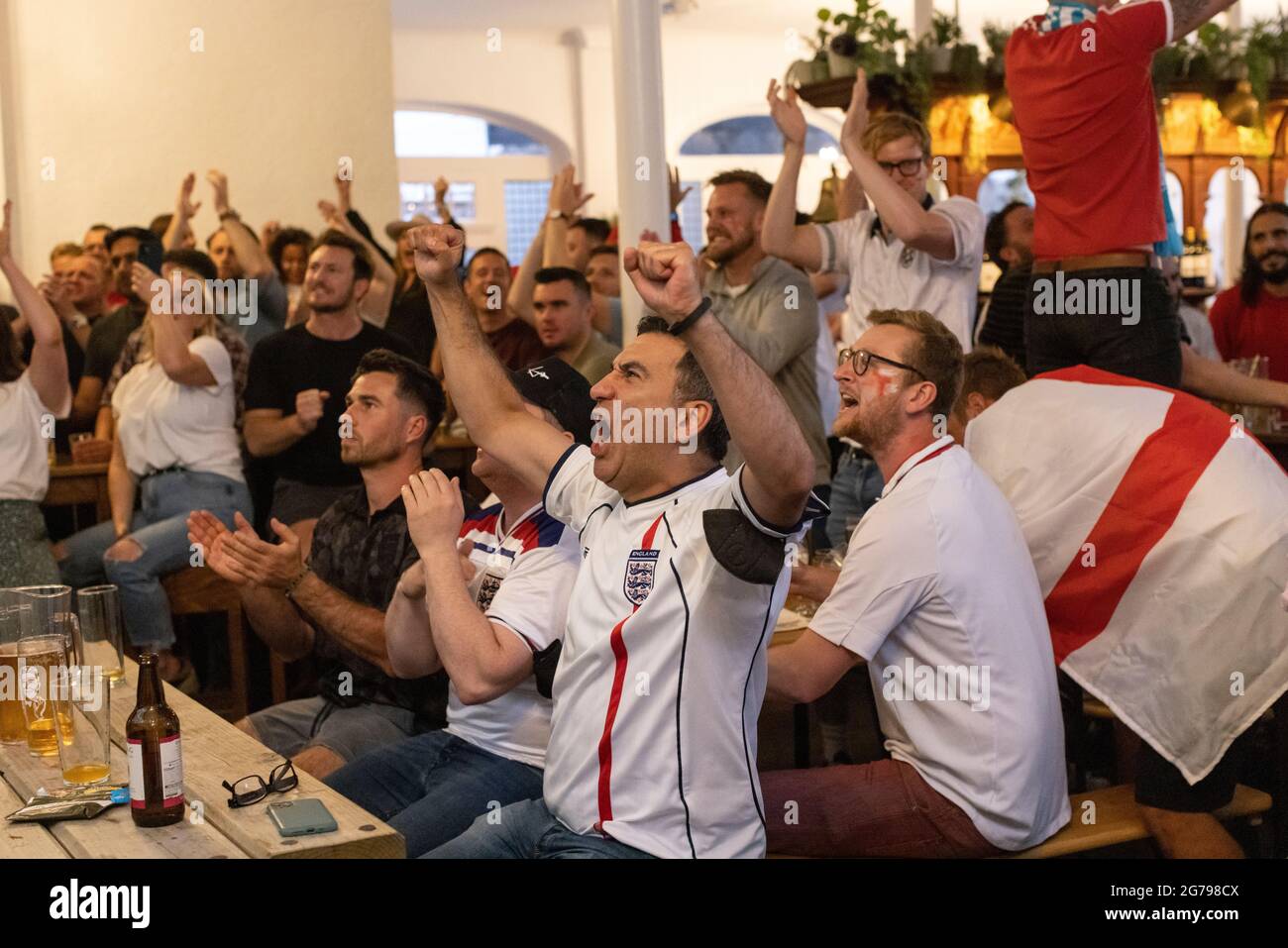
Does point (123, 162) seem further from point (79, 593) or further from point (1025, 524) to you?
point (1025, 524)

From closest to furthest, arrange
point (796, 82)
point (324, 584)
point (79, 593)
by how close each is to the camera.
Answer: point (79, 593) → point (324, 584) → point (796, 82)

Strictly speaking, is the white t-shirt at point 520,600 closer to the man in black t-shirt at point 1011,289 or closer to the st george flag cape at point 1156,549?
the st george flag cape at point 1156,549

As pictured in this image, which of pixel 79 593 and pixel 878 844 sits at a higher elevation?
pixel 79 593

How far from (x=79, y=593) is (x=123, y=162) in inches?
191

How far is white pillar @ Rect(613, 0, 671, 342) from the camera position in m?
4.69

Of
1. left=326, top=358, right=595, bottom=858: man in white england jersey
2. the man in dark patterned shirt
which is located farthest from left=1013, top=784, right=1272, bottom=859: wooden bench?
the man in dark patterned shirt

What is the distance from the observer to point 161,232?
240 inches

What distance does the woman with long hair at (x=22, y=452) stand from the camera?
13.6ft

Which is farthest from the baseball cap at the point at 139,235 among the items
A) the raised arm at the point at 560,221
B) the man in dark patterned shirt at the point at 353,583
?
the man in dark patterned shirt at the point at 353,583

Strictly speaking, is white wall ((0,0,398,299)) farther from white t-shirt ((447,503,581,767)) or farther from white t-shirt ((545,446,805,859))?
white t-shirt ((545,446,805,859))
